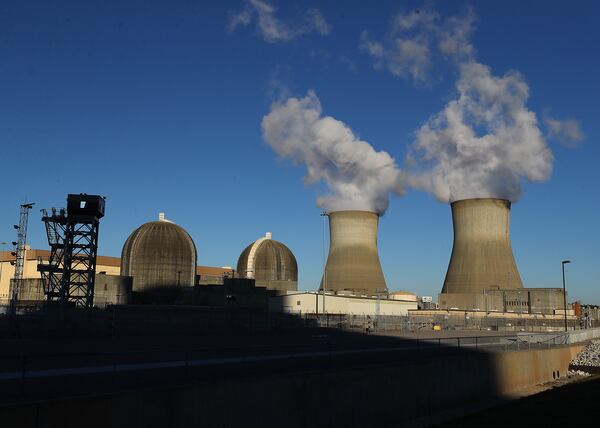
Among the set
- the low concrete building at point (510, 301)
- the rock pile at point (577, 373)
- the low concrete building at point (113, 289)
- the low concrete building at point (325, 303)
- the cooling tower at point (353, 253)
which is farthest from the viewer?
the low concrete building at point (510, 301)

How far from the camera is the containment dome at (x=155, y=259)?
230ft

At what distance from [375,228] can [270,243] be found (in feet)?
81.6

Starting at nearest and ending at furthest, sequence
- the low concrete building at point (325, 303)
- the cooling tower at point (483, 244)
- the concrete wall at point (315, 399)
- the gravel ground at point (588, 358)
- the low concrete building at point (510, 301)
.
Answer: the concrete wall at point (315, 399) < the gravel ground at point (588, 358) < the cooling tower at point (483, 244) < the low concrete building at point (325, 303) < the low concrete building at point (510, 301)

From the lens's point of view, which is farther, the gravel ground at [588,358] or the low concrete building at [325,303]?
the low concrete building at [325,303]

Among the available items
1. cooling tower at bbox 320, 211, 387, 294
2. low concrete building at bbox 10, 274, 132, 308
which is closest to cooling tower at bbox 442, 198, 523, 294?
cooling tower at bbox 320, 211, 387, 294

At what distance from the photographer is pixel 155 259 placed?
70500mm

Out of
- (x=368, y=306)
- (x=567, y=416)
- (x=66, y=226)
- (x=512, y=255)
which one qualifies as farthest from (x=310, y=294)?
(x=567, y=416)

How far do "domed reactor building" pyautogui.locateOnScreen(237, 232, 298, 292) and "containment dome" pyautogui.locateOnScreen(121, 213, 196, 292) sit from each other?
21.5m

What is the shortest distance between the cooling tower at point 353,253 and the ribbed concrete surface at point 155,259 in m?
17.6

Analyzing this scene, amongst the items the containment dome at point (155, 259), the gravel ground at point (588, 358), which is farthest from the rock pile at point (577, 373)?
the containment dome at point (155, 259)

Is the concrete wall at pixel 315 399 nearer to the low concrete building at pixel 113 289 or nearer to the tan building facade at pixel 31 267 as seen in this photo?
the low concrete building at pixel 113 289

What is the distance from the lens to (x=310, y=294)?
2817 inches

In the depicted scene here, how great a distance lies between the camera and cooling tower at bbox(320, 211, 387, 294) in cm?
7244

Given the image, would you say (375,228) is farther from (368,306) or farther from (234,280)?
(234,280)
